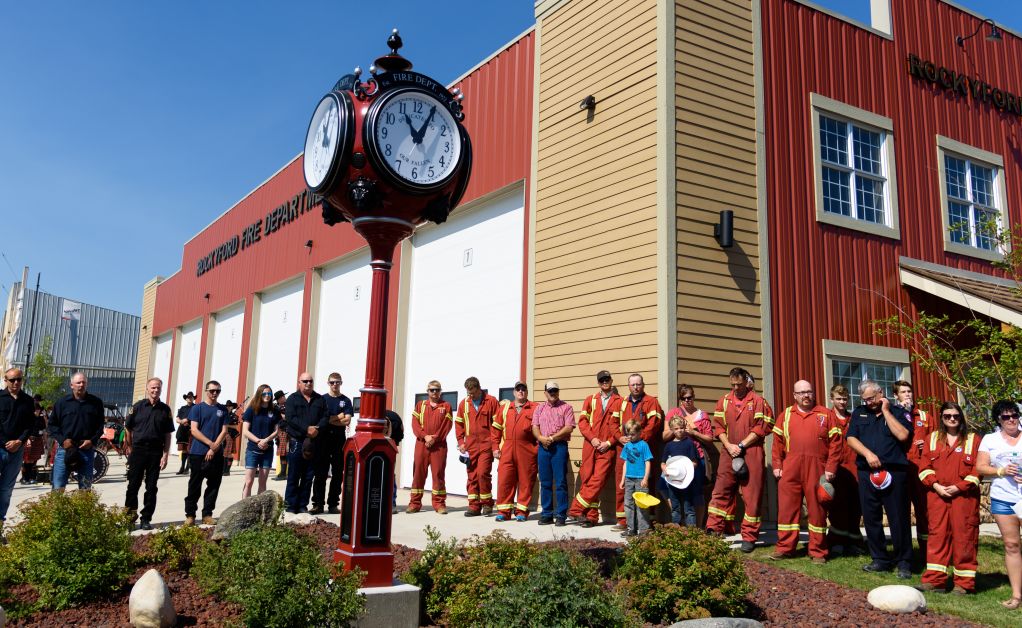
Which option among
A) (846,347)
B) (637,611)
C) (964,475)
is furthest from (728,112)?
(637,611)

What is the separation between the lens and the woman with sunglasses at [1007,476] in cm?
658

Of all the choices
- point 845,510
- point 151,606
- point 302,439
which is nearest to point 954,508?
point 845,510

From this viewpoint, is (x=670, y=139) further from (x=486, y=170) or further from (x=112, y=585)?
(x=112, y=585)

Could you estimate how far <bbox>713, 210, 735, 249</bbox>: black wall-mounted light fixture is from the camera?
10.5 metres

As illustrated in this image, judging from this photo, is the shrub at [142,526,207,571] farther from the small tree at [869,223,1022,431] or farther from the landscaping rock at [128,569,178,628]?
the small tree at [869,223,1022,431]

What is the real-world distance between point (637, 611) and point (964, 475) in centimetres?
354

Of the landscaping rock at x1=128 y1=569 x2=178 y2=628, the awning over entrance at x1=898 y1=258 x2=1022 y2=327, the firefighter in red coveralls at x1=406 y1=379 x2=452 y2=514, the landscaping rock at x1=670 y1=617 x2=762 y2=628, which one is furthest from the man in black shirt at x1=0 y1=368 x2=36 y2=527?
the awning over entrance at x1=898 y1=258 x2=1022 y2=327

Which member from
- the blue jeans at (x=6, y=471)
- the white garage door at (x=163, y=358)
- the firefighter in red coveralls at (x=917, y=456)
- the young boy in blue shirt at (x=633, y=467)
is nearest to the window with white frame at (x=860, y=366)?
the firefighter in red coveralls at (x=917, y=456)

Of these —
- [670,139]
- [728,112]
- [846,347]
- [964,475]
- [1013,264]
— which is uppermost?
[728,112]

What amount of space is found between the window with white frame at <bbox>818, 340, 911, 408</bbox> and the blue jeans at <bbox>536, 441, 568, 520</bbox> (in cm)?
397

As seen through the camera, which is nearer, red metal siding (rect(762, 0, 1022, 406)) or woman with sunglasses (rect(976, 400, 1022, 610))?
woman with sunglasses (rect(976, 400, 1022, 610))

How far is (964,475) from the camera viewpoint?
22.8 ft

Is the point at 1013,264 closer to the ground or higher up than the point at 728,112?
closer to the ground

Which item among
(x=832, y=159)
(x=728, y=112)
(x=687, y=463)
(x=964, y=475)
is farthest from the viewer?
(x=832, y=159)
